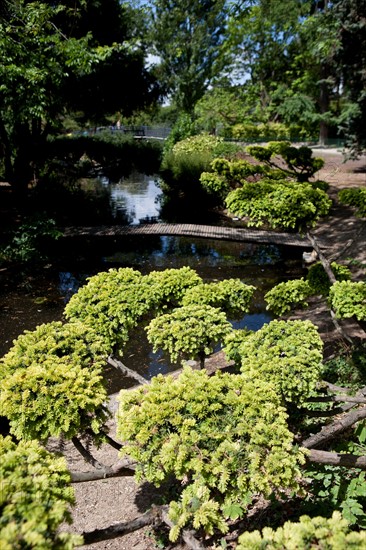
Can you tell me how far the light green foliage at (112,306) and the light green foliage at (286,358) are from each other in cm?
123

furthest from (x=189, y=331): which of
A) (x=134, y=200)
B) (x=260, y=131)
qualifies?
(x=260, y=131)

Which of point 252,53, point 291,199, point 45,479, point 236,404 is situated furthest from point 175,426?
point 252,53

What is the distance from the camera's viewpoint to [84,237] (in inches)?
502

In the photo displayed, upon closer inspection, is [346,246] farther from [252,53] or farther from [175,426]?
[252,53]

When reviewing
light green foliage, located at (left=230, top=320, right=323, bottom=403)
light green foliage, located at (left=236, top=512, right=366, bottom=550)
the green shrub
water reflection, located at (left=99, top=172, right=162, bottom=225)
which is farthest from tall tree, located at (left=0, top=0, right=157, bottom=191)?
light green foliage, located at (left=236, top=512, right=366, bottom=550)

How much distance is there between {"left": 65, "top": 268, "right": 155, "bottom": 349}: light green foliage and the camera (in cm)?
422

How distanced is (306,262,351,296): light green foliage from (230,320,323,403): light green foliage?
207 cm

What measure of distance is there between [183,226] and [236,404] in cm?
1054

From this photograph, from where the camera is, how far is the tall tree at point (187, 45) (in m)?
30.9

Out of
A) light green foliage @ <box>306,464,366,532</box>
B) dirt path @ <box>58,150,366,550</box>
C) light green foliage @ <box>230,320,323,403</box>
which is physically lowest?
dirt path @ <box>58,150,366,550</box>

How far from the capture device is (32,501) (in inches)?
65.7

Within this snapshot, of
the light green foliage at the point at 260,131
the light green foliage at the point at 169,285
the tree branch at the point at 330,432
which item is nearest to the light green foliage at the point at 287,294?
the light green foliage at the point at 169,285

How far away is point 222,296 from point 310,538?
322cm

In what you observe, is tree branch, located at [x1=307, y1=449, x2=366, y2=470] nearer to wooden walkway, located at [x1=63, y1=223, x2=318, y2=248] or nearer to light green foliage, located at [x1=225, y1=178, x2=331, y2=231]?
light green foliage, located at [x1=225, y1=178, x2=331, y2=231]
